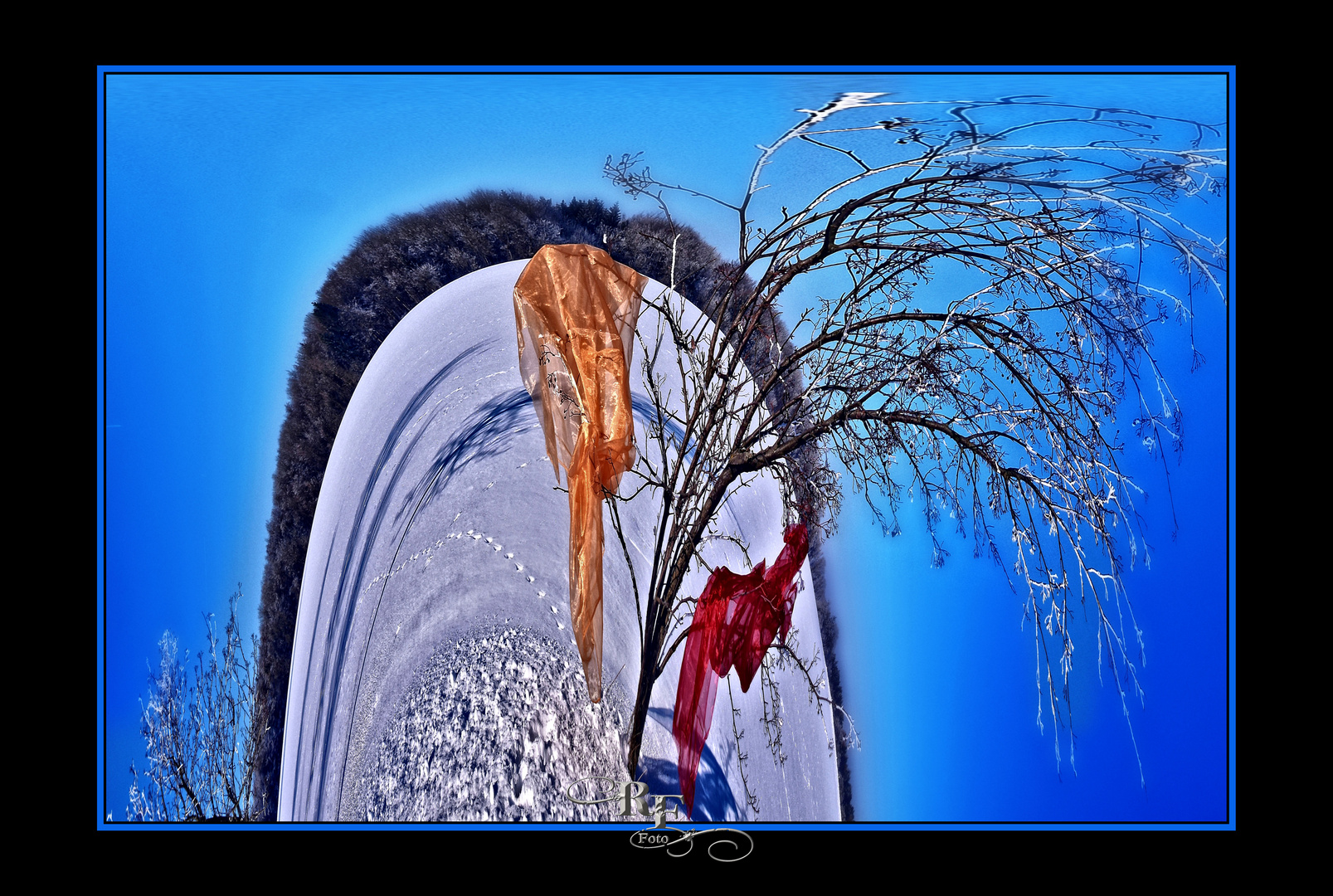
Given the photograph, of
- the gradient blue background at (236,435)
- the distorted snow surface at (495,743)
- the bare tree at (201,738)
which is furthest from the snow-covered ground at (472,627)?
the gradient blue background at (236,435)

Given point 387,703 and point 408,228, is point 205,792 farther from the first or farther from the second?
point 408,228

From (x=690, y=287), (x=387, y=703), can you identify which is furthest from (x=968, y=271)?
(x=387, y=703)

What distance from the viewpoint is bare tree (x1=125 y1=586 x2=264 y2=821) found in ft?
9.82

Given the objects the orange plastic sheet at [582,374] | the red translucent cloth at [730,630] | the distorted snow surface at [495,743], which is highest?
the orange plastic sheet at [582,374]

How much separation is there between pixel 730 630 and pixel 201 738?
1843 mm

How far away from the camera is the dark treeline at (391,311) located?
2.91 meters

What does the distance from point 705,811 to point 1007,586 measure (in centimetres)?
126

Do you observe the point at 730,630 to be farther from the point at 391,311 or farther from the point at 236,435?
the point at 236,435

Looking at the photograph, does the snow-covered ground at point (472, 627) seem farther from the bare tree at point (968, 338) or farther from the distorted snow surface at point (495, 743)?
the bare tree at point (968, 338)

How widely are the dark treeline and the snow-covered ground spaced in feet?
0.16

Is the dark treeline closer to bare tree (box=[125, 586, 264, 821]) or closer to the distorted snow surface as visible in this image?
bare tree (box=[125, 586, 264, 821])

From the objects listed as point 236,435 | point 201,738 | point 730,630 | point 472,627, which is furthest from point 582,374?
Result: point 201,738

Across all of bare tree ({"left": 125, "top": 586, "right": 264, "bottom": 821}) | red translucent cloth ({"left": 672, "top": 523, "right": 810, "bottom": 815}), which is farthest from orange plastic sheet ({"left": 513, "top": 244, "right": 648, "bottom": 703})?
bare tree ({"left": 125, "top": 586, "right": 264, "bottom": 821})

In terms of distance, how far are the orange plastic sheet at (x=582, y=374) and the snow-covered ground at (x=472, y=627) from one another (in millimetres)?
225
